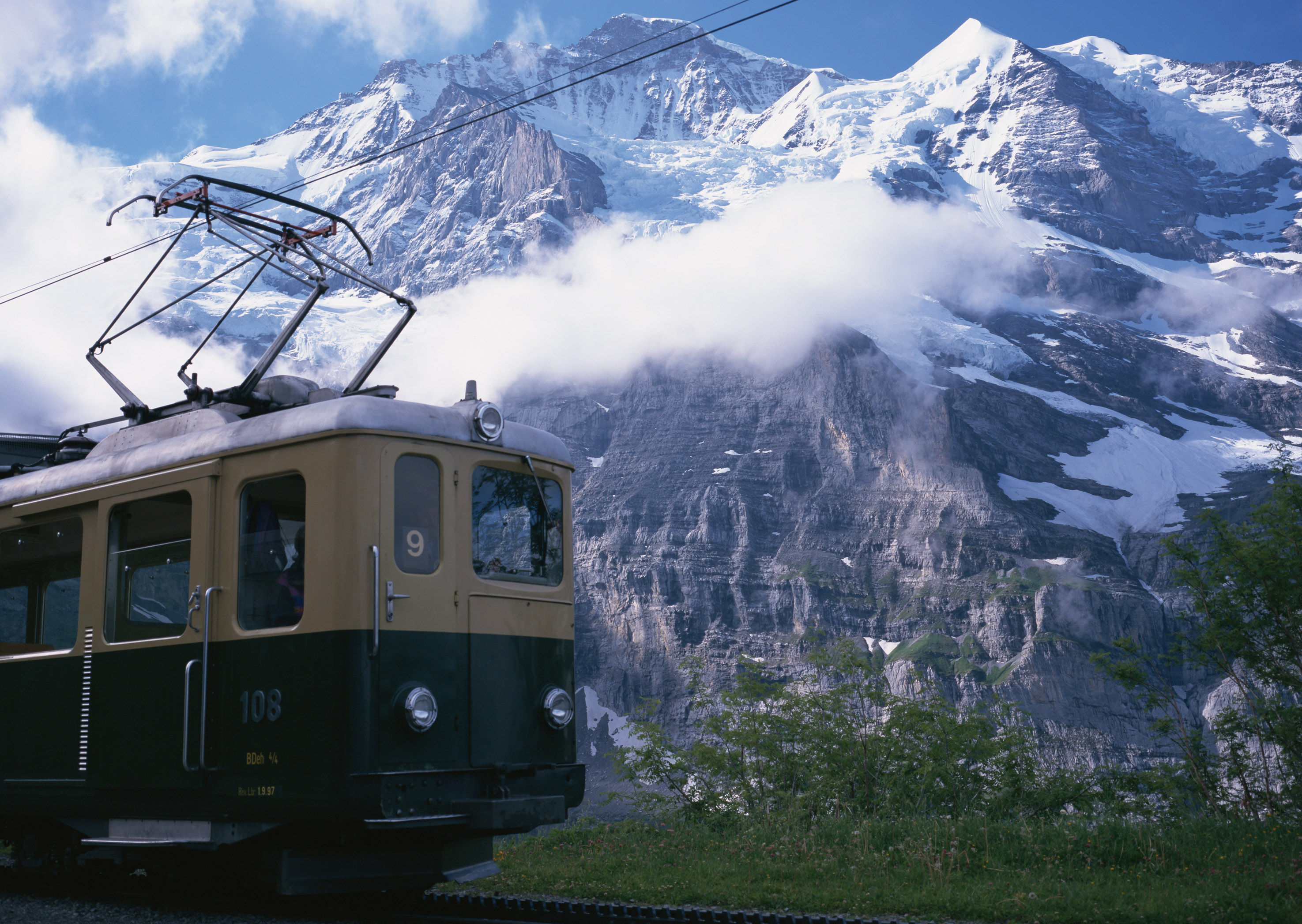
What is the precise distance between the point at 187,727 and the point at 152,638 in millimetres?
811

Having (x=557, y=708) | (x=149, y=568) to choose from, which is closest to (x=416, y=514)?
(x=557, y=708)

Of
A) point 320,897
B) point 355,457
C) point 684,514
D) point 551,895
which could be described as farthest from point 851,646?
point 684,514

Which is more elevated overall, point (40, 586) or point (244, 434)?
point (244, 434)

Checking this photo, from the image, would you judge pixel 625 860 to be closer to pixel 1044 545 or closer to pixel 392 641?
pixel 392 641

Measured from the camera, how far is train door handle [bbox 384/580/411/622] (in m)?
6.71

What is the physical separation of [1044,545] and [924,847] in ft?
623

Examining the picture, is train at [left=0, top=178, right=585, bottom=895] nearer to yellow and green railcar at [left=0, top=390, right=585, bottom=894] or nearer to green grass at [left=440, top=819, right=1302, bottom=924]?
yellow and green railcar at [left=0, top=390, right=585, bottom=894]

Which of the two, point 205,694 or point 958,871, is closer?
point 205,694

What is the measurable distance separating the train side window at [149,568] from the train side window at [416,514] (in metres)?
1.55

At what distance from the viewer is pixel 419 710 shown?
670cm

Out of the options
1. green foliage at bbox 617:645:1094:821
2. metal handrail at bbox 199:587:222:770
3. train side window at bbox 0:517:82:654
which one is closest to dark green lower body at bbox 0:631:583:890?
metal handrail at bbox 199:587:222:770

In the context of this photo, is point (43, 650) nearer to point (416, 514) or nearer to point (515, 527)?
point (416, 514)

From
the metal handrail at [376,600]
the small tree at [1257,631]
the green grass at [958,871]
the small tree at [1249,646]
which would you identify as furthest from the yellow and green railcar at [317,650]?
the small tree at [1257,631]

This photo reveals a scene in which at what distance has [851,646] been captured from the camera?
47.3 feet
